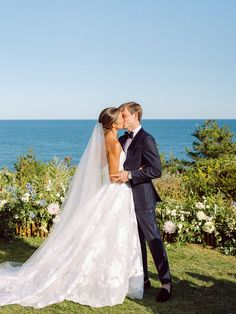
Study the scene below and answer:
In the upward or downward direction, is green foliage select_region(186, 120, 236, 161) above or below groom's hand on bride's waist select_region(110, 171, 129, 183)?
below

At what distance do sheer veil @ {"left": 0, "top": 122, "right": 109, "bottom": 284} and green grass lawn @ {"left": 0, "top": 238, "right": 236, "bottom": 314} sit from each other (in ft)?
2.08

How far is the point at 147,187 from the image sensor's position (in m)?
5.96

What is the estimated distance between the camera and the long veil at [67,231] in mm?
5961

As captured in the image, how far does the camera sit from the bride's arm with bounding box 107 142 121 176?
596cm

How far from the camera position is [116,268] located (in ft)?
19.1

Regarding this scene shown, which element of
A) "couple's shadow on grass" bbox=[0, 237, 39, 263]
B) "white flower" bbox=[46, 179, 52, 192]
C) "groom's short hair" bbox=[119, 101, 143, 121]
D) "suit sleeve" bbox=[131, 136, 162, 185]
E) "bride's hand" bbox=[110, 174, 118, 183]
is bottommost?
"couple's shadow on grass" bbox=[0, 237, 39, 263]

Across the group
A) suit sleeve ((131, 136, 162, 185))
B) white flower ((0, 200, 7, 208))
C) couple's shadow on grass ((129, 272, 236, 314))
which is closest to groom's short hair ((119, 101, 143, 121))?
suit sleeve ((131, 136, 162, 185))

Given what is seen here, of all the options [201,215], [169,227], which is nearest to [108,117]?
[169,227]

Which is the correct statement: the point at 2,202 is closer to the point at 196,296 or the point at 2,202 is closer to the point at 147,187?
the point at 147,187

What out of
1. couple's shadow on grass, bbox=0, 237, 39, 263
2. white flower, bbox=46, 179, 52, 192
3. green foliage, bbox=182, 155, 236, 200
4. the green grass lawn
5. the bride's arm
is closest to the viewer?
the green grass lawn

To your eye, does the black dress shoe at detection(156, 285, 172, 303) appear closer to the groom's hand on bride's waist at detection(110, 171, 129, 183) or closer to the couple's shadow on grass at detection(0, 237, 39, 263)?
the groom's hand on bride's waist at detection(110, 171, 129, 183)

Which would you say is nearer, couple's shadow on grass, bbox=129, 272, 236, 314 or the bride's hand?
couple's shadow on grass, bbox=129, 272, 236, 314

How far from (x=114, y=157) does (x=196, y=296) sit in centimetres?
194

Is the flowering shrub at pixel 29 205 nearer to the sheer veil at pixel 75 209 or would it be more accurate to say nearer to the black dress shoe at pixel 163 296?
the sheer veil at pixel 75 209
